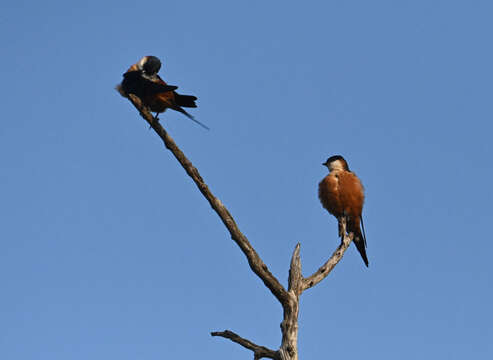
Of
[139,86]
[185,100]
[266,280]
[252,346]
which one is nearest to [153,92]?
[139,86]

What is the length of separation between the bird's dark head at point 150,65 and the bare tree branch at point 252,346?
124 inches

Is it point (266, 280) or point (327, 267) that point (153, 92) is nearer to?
point (266, 280)

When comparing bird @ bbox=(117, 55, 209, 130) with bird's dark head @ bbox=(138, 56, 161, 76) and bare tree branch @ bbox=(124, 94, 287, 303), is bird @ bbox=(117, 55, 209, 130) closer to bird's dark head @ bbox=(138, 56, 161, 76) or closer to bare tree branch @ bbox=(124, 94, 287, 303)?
bird's dark head @ bbox=(138, 56, 161, 76)

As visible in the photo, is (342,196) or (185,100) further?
(342,196)

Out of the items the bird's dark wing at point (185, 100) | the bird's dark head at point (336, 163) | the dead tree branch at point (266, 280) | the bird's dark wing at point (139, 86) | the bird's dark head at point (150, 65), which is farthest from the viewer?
the bird's dark head at point (336, 163)

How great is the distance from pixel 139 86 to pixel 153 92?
0.73ft

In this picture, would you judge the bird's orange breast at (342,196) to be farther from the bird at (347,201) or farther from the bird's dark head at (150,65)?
the bird's dark head at (150,65)

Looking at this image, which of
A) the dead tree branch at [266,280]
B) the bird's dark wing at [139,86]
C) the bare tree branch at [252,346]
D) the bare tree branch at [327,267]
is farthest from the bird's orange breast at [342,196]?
the bare tree branch at [252,346]

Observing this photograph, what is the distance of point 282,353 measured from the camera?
6.10 meters

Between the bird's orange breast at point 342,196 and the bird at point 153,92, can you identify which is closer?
the bird at point 153,92

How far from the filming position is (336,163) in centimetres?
916

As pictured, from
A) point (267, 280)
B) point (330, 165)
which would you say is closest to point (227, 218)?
point (267, 280)

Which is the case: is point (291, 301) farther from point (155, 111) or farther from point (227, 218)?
point (155, 111)

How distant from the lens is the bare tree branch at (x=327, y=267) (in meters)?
6.63
